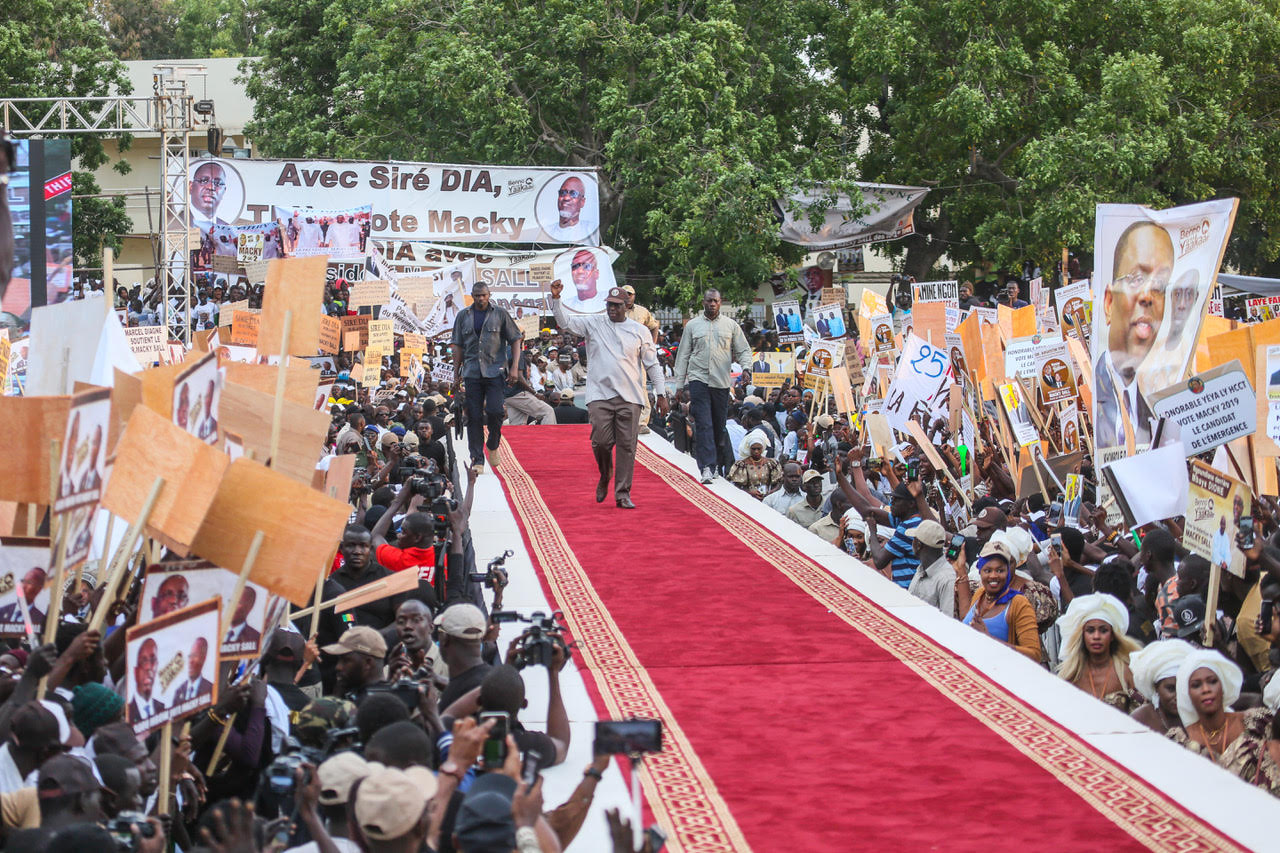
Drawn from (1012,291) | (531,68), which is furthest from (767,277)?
(1012,291)

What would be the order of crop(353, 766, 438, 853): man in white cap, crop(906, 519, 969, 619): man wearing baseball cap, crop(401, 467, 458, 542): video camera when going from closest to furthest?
crop(353, 766, 438, 853): man in white cap
crop(401, 467, 458, 542): video camera
crop(906, 519, 969, 619): man wearing baseball cap

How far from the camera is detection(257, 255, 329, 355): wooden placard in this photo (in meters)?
6.52

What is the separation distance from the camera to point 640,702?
7.09 meters

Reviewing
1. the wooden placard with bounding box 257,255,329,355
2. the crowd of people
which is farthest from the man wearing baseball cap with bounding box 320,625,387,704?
the wooden placard with bounding box 257,255,329,355

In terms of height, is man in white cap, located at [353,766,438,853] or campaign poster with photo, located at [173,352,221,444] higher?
campaign poster with photo, located at [173,352,221,444]

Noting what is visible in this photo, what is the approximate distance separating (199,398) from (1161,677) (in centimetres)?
393

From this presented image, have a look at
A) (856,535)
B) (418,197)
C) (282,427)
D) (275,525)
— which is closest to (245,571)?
(275,525)

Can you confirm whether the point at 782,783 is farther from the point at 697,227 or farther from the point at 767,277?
the point at 767,277

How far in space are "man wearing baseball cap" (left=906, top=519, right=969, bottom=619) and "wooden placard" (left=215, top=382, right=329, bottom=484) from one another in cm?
425

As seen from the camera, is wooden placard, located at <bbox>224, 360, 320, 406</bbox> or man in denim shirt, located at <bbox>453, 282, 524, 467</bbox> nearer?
wooden placard, located at <bbox>224, 360, 320, 406</bbox>

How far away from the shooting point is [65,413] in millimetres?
5090

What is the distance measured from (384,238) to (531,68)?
395 cm

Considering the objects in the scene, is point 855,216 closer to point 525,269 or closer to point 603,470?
point 525,269

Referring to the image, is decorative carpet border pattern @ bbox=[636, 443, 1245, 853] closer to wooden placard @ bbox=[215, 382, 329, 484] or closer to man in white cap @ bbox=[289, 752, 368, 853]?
man in white cap @ bbox=[289, 752, 368, 853]
